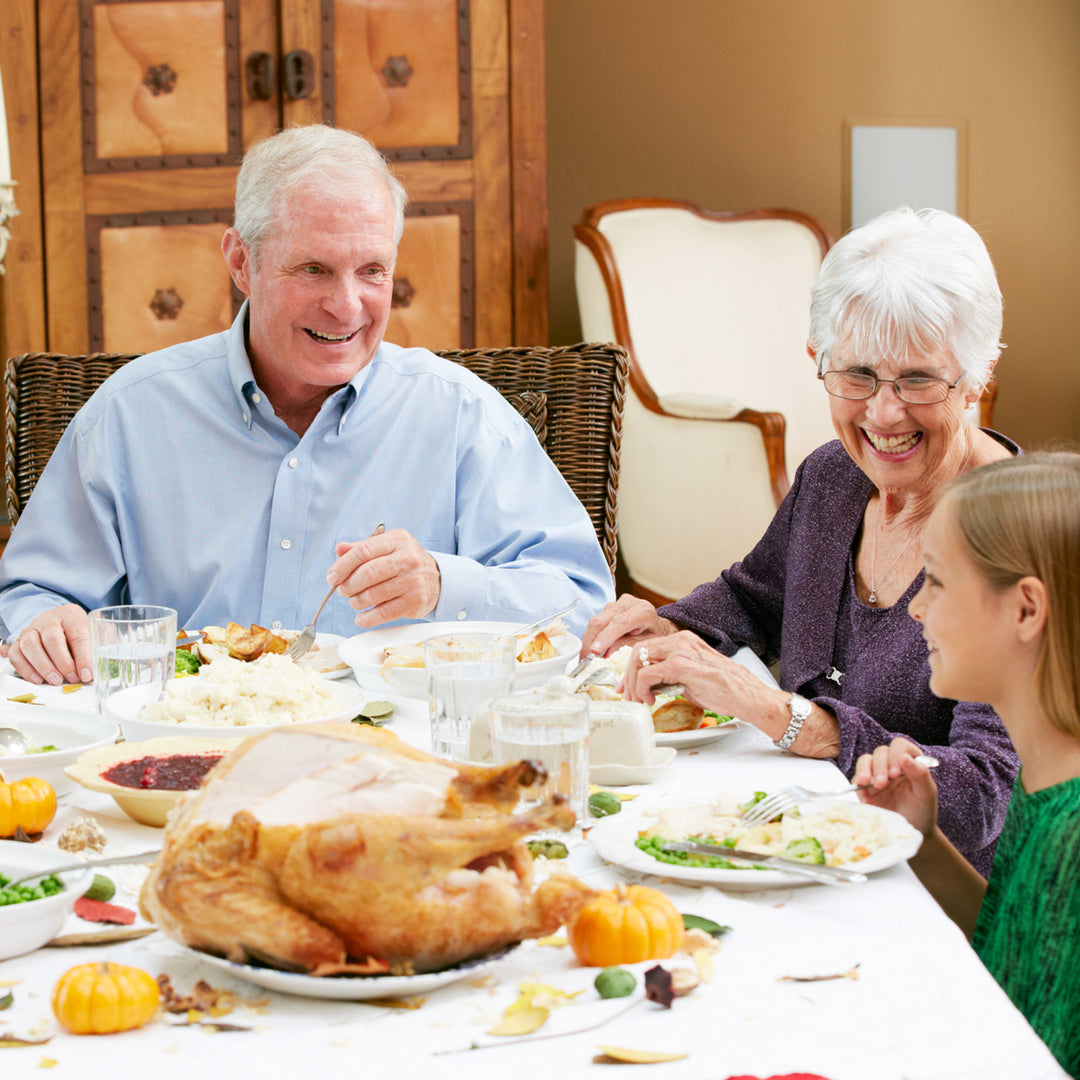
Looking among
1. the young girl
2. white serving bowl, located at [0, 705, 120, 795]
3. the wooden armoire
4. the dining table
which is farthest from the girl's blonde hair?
the wooden armoire

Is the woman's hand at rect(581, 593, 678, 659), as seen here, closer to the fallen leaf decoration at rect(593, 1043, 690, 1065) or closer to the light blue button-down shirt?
the light blue button-down shirt

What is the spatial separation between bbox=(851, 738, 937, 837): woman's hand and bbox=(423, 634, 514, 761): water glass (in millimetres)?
369

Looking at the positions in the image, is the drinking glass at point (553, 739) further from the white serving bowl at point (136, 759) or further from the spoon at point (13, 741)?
the spoon at point (13, 741)

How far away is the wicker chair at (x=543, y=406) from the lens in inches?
107

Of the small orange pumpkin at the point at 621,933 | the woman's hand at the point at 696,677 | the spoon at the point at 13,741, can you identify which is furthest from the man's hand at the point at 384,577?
the small orange pumpkin at the point at 621,933

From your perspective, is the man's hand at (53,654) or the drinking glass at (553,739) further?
the man's hand at (53,654)

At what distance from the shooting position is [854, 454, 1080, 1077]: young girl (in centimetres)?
107

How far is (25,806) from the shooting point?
1.06 meters

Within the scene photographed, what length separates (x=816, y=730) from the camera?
137 centimetres

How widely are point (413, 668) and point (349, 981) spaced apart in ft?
2.70

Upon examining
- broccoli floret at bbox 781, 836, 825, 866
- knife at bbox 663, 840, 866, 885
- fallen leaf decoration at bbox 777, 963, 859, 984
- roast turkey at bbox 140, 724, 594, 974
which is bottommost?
fallen leaf decoration at bbox 777, 963, 859, 984

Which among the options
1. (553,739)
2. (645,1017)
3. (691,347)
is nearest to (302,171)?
(553,739)

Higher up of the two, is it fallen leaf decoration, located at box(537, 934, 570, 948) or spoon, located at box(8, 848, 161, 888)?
spoon, located at box(8, 848, 161, 888)

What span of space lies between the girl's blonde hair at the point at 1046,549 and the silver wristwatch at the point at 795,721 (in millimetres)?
286
